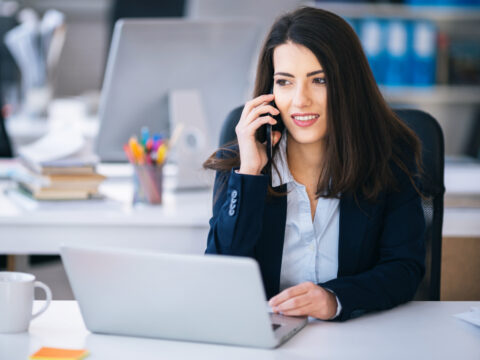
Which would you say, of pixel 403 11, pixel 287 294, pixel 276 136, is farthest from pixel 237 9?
pixel 287 294

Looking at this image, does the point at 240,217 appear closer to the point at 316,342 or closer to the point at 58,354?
the point at 316,342

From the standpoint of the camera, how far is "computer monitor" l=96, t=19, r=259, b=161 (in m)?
2.02

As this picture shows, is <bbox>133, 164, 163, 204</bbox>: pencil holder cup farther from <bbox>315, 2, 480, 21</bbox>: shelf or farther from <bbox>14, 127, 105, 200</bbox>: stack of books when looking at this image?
<bbox>315, 2, 480, 21</bbox>: shelf

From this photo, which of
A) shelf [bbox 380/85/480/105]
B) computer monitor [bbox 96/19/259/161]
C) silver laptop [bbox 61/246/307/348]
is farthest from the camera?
shelf [bbox 380/85/480/105]

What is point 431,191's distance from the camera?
145cm

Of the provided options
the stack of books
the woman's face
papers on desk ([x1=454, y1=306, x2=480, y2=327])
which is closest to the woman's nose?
the woman's face

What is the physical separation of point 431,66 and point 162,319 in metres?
3.40

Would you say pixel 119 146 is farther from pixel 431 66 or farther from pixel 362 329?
pixel 431 66

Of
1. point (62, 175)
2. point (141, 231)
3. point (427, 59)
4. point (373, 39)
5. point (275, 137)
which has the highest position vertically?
point (373, 39)

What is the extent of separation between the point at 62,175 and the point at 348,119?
85cm

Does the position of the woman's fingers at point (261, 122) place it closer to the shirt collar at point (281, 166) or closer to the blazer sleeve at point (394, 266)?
the shirt collar at point (281, 166)

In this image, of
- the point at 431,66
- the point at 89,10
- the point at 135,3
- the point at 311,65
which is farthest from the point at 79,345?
the point at 89,10

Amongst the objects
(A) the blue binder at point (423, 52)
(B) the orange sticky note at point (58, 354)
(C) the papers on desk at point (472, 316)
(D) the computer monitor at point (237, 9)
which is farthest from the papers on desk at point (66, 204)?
(A) the blue binder at point (423, 52)

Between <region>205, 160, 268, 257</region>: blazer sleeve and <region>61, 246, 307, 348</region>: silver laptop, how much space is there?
0.33 metres
